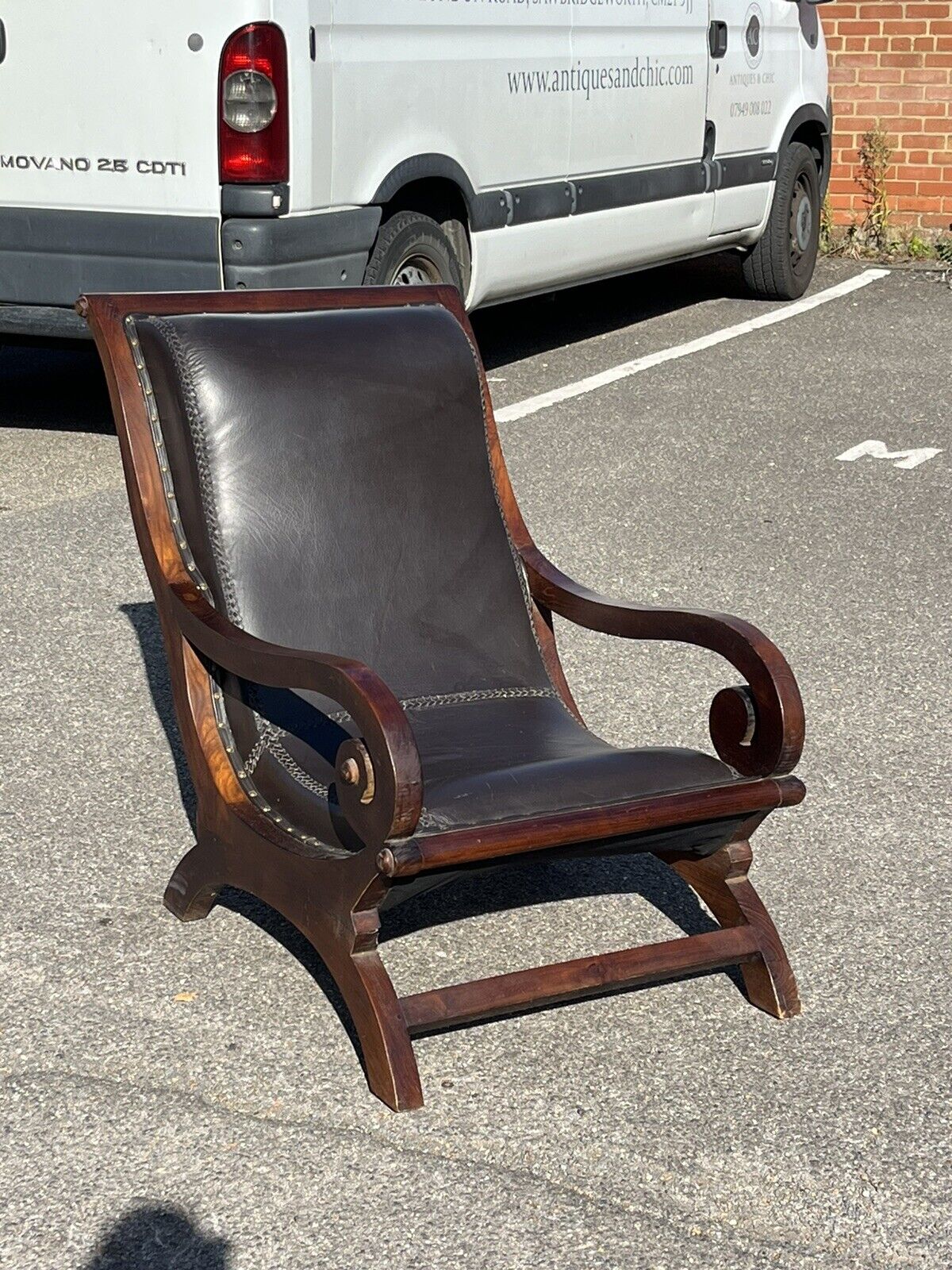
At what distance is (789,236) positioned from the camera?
11.0 metres

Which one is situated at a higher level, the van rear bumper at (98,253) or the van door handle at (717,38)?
the van door handle at (717,38)

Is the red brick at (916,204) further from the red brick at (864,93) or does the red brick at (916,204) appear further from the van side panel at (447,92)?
the van side panel at (447,92)

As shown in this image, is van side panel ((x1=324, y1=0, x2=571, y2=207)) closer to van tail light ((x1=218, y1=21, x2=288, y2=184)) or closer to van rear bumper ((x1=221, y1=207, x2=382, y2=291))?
van rear bumper ((x1=221, y1=207, x2=382, y2=291))

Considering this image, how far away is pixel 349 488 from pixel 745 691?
35.3 inches

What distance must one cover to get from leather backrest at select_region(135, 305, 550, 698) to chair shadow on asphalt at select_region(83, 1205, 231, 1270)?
116 centimetres

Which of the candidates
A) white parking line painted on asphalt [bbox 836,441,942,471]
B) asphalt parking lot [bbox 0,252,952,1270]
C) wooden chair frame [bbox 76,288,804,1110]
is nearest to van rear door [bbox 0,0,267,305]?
asphalt parking lot [bbox 0,252,952,1270]

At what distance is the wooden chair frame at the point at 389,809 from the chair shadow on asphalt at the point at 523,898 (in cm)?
14

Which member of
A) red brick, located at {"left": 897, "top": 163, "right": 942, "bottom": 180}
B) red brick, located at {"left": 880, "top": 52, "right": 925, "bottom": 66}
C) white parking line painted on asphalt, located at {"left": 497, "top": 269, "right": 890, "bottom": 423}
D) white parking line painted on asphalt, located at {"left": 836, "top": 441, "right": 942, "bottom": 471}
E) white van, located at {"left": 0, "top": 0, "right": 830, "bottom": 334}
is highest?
red brick, located at {"left": 880, "top": 52, "right": 925, "bottom": 66}

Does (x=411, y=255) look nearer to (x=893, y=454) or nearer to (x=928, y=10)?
(x=893, y=454)

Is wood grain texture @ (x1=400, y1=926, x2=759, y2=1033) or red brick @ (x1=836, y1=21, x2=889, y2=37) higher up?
red brick @ (x1=836, y1=21, x2=889, y2=37)

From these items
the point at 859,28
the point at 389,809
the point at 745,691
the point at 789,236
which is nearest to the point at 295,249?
the point at 745,691

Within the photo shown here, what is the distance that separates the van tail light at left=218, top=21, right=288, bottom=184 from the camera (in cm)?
653

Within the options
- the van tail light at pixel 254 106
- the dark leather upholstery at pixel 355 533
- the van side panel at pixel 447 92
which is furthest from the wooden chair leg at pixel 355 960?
the van side panel at pixel 447 92

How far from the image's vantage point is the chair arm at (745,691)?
3312mm
